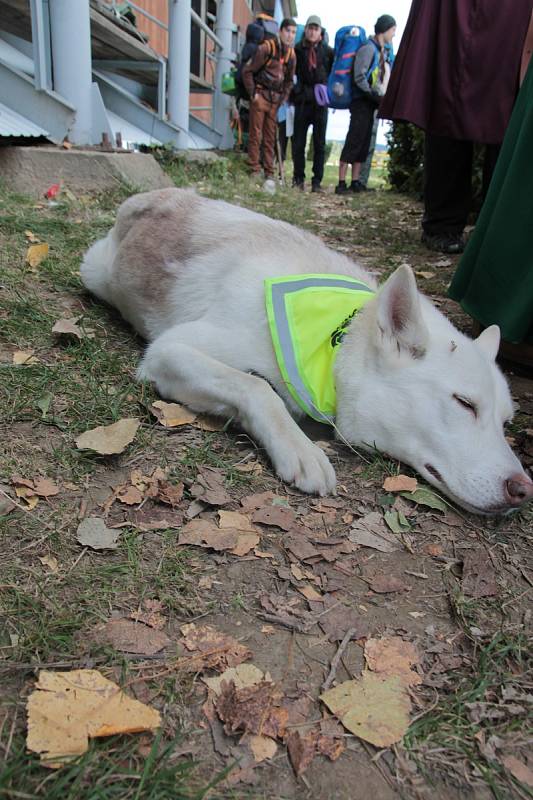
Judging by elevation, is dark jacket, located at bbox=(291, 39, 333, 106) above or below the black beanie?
below

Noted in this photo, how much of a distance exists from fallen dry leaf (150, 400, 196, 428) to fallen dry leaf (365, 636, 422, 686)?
4.24ft

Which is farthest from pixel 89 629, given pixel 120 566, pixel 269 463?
pixel 269 463

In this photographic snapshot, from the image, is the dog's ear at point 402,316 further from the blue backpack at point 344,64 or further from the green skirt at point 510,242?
the blue backpack at point 344,64

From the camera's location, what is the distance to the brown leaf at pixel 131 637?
4.87 ft

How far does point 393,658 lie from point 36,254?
3650mm

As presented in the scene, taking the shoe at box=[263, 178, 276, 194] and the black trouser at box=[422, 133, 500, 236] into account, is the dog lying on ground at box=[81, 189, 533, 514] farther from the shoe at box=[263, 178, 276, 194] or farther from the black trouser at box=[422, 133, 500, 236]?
the shoe at box=[263, 178, 276, 194]

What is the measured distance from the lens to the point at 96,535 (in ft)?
6.12

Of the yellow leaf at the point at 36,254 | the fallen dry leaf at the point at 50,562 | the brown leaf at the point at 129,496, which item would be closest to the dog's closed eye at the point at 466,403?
the brown leaf at the point at 129,496

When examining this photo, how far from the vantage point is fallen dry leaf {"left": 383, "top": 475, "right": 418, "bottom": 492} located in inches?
90.6

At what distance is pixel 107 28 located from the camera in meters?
7.71

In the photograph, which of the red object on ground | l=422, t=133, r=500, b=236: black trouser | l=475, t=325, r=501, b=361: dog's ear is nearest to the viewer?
l=475, t=325, r=501, b=361: dog's ear

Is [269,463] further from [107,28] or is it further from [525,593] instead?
[107,28]

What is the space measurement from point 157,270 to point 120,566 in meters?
2.05

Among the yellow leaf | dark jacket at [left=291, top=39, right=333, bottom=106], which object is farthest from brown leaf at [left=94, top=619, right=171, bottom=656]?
A: dark jacket at [left=291, top=39, right=333, bottom=106]
